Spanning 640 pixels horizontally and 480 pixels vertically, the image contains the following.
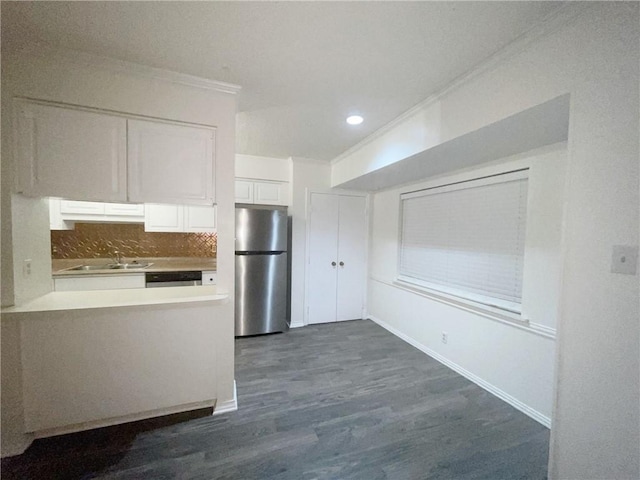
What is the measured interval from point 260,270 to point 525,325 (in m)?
2.80

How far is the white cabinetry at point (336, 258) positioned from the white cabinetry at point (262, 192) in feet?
1.48

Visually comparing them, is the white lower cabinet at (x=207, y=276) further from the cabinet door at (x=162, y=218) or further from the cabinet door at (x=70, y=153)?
the cabinet door at (x=70, y=153)

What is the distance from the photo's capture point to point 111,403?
1.68 m

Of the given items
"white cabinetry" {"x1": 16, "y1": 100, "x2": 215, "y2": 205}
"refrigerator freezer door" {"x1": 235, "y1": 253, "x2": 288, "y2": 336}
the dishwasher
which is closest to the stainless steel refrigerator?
"refrigerator freezer door" {"x1": 235, "y1": 253, "x2": 288, "y2": 336}

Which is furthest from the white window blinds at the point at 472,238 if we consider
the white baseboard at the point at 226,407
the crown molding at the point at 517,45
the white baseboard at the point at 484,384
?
the white baseboard at the point at 226,407

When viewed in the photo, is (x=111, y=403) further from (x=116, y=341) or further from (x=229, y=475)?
(x=229, y=475)

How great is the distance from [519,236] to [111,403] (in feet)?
10.8

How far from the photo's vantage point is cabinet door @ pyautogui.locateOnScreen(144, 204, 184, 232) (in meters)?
3.38

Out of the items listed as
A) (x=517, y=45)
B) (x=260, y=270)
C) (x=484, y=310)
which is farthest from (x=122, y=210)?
(x=484, y=310)

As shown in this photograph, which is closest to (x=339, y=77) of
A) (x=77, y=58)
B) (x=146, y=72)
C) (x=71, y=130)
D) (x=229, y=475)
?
(x=146, y=72)

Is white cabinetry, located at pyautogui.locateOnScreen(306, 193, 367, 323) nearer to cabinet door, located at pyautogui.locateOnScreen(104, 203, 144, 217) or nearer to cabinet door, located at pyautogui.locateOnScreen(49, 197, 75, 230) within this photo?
cabinet door, located at pyautogui.locateOnScreen(104, 203, 144, 217)

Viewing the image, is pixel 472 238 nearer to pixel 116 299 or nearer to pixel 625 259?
pixel 625 259

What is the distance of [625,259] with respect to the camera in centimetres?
101

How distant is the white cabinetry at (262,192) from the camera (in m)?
3.60
